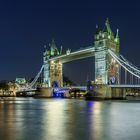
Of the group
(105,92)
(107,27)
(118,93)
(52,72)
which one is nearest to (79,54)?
(107,27)

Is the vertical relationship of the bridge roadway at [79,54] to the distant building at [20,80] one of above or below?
above

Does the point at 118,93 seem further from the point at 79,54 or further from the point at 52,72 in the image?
the point at 52,72

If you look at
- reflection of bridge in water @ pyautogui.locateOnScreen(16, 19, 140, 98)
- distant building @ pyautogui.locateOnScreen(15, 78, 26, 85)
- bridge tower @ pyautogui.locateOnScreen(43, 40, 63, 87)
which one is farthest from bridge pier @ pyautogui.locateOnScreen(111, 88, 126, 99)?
distant building @ pyautogui.locateOnScreen(15, 78, 26, 85)

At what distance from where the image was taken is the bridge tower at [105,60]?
267ft

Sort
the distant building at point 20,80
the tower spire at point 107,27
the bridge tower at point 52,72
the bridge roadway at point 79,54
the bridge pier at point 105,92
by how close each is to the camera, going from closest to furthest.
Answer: the bridge pier at point 105,92
the bridge roadway at point 79,54
the tower spire at point 107,27
the bridge tower at point 52,72
the distant building at point 20,80

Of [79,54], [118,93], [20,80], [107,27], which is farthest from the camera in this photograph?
[20,80]

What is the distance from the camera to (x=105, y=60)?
8119cm

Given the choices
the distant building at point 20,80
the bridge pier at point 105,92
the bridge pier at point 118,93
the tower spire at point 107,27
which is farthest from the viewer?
the distant building at point 20,80

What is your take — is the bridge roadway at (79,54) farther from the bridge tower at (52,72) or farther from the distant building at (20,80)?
the distant building at (20,80)

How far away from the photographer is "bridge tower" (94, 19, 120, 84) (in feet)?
267

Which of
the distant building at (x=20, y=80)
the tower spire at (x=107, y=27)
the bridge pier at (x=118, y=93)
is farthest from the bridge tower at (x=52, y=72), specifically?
the distant building at (x=20, y=80)

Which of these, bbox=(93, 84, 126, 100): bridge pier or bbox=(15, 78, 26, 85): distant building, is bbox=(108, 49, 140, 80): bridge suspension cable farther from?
bbox=(15, 78, 26, 85): distant building

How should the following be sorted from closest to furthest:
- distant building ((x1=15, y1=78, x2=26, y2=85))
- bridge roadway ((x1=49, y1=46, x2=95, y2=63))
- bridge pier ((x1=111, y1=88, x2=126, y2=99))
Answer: bridge pier ((x1=111, y1=88, x2=126, y2=99)) → bridge roadway ((x1=49, y1=46, x2=95, y2=63)) → distant building ((x1=15, y1=78, x2=26, y2=85))

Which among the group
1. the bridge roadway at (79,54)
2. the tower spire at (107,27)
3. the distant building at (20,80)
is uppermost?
the tower spire at (107,27)
